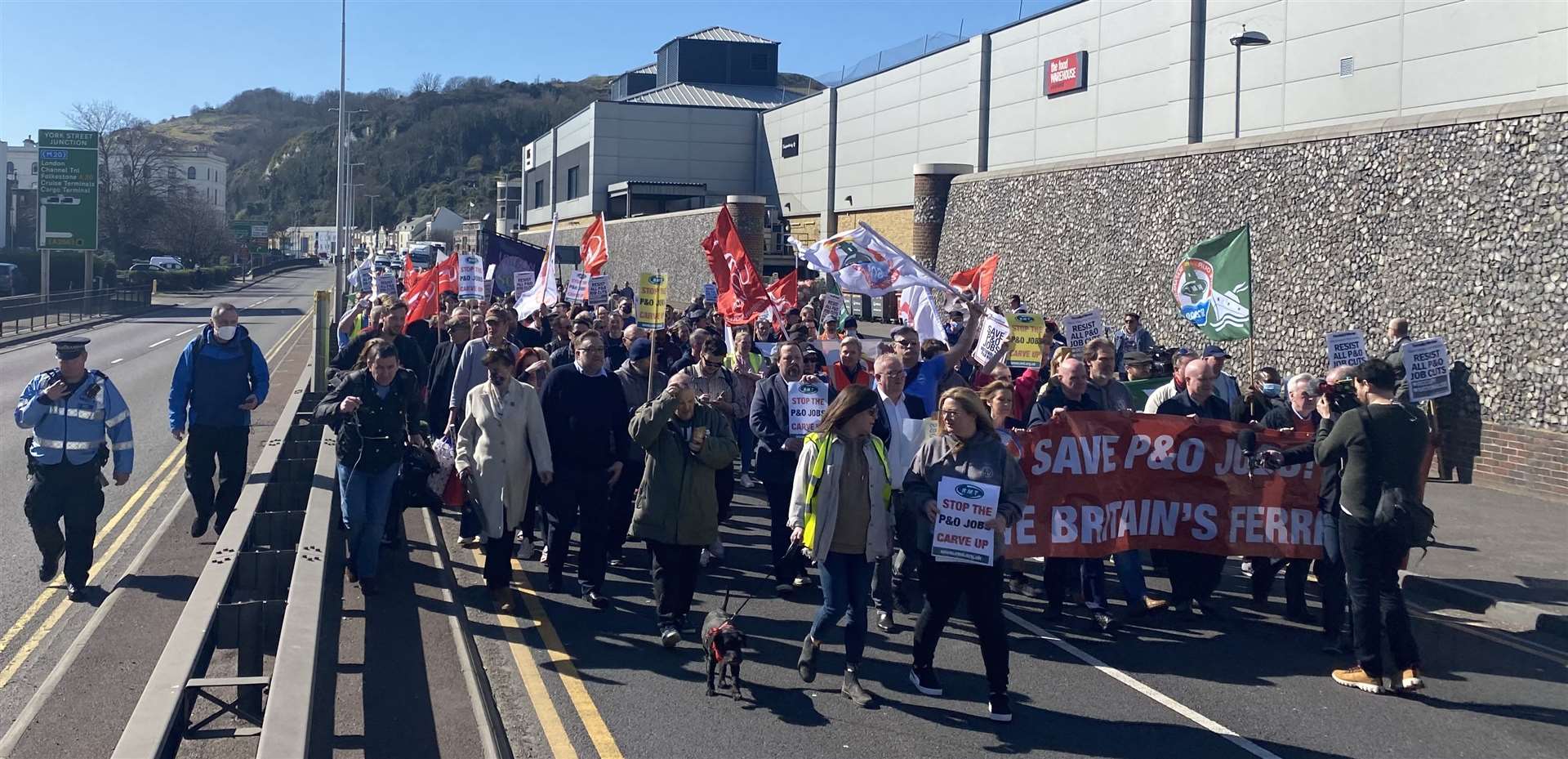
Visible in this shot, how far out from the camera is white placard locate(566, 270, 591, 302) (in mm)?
19266

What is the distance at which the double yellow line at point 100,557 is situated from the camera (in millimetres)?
7491

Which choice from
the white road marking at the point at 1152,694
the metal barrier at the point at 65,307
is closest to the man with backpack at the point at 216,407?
the white road marking at the point at 1152,694

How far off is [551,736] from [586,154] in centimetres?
6277

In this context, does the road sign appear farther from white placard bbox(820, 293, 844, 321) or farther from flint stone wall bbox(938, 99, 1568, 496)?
flint stone wall bbox(938, 99, 1568, 496)

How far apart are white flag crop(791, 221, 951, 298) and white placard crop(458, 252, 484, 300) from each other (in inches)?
355

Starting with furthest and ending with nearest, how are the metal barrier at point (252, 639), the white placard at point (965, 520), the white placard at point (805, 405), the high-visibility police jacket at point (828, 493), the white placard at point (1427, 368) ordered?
the white placard at point (1427, 368) < the white placard at point (805, 405) < the high-visibility police jacket at point (828, 493) < the white placard at point (965, 520) < the metal barrier at point (252, 639)

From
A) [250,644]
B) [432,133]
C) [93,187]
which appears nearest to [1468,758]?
[250,644]

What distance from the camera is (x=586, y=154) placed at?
66812 mm

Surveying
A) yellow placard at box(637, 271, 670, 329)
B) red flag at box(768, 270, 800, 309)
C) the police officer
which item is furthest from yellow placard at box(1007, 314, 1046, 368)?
the police officer

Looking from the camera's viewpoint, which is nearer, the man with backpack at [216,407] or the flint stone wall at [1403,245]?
the man with backpack at [216,407]

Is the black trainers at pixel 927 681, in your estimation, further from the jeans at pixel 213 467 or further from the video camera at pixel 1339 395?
the jeans at pixel 213 467

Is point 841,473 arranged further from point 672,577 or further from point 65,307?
point 65,307

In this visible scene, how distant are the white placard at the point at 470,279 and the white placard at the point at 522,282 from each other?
1.81 ft

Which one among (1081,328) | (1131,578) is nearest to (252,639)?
(1131,578)
